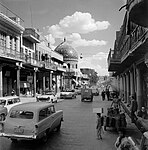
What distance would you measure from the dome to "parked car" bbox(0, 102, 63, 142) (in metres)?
66.7

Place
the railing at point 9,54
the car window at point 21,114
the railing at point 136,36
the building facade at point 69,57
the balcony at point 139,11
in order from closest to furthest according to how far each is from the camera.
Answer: the balcony at point 139,11 → the car window at point 21,114 → the railing at point 136,36 → the railing at point 9,54 → the building facade at point 69,57

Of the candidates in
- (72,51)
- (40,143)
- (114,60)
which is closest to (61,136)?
(40,143)

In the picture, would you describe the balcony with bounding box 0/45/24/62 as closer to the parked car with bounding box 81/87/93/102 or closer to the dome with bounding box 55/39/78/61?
the parked car with bounding box 81/87/93/102

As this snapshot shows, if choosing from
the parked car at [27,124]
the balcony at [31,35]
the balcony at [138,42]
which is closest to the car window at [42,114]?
the parked car at [27,124]

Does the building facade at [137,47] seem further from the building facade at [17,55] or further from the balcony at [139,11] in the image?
the building facade at [17,55]

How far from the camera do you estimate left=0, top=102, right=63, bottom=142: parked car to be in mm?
8203

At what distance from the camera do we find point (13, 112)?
8.95 meters

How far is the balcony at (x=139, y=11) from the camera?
5.54m

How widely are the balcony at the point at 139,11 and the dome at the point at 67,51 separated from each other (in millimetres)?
69388

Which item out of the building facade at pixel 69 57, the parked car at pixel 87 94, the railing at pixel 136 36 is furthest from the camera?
the building facade at pixel 69 57

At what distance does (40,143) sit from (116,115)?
13.0 feet

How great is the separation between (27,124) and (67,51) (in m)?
68.4

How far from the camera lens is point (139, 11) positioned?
5961 millimetres

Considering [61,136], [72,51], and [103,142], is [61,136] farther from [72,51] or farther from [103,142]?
[72,51]
